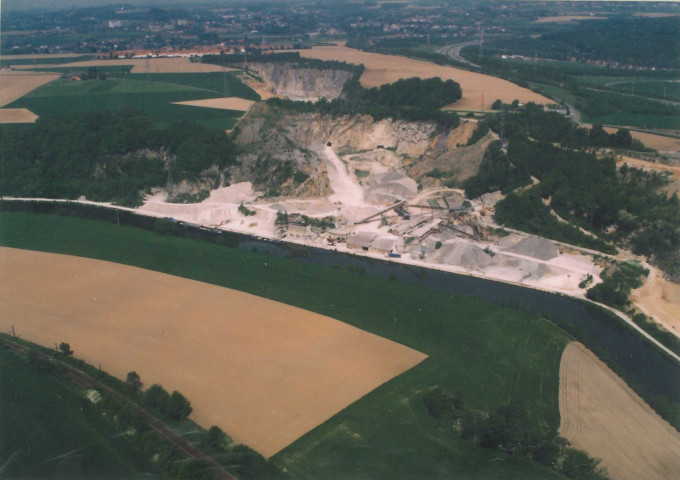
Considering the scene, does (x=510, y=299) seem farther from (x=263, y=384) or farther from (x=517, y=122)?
(x=517, y=122)

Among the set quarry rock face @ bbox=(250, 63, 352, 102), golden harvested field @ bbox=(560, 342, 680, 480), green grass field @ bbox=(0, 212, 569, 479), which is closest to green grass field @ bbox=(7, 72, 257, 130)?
quarry rock face @ bbox=(250, 63, 352, 102)

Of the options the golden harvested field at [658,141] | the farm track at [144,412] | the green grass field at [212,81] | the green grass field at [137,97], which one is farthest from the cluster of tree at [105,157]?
the golden harvested field at [658,141]

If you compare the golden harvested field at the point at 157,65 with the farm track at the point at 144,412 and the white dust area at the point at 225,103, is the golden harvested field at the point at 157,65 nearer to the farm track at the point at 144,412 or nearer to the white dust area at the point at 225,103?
the white dust area at the point at 225,103

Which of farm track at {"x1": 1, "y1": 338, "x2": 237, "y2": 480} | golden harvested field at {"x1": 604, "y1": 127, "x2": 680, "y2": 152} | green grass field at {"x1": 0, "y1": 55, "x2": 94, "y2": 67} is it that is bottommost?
farm track at {"x1": 1, "y1": 338, "x2": 237, "y2": 480}

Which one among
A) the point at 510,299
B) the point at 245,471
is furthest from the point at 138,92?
the point at 245,471

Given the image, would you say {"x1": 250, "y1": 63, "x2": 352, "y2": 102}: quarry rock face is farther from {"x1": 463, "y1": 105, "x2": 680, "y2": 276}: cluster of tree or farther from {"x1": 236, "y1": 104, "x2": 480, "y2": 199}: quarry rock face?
{"x1": 463, "y1": 105, "x2": 680, "y2": 276}: cluster of tree

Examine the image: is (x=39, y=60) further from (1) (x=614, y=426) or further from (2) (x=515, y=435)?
(1) (x=614, y=426)
